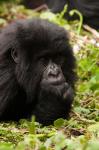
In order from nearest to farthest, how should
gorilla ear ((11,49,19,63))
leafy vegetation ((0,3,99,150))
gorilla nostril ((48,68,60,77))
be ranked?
leafy vegetation ((0,3,99,150)) < gorilla nostril ((48,68,60,77)) < gorilla ear ((11,49,19,63))

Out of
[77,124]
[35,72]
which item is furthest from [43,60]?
[77,124]

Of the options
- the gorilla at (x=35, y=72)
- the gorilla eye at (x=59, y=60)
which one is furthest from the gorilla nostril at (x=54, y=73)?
the gorilla eye at (x=59, y=60)

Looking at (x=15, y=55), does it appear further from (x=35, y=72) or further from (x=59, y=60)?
(x=59, y=60)

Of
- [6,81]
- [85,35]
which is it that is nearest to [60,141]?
[6,81]

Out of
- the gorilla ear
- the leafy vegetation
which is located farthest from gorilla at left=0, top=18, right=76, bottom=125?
the leafy vegetation

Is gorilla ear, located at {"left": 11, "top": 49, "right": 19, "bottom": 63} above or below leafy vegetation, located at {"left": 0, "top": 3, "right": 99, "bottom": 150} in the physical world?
above

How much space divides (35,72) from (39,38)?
0.25 meters

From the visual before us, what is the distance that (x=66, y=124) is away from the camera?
13.3 ft

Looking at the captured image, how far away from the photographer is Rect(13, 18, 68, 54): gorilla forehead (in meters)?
4.22

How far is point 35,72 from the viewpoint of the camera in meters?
4.30

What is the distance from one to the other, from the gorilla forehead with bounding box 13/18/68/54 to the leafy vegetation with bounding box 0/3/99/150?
0.52m

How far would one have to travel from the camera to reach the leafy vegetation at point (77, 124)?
3.13m

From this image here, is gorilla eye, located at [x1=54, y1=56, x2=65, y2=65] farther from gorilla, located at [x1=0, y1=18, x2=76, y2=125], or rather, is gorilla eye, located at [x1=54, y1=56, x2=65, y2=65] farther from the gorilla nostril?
the gorilla nostril

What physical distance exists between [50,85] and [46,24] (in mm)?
472
